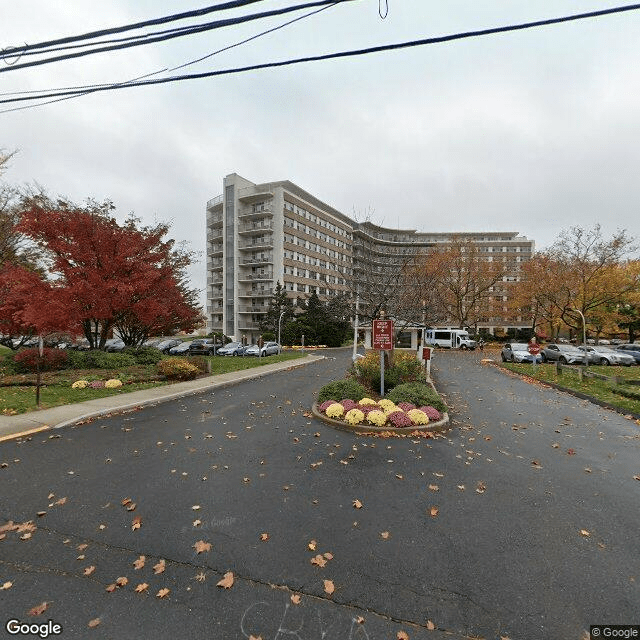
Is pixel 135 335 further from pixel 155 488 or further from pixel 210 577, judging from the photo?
pixel 210 577

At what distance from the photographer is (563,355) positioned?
26.6 meters

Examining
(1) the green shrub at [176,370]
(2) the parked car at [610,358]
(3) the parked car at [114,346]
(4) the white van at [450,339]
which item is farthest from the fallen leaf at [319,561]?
(4) the white van at [450,339]

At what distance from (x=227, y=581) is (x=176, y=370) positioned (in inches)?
544

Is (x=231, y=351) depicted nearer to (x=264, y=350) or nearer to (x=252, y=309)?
(x=264, y=350)

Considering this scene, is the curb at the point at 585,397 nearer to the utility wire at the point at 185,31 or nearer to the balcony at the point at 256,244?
the utility wire at the point at 185,31

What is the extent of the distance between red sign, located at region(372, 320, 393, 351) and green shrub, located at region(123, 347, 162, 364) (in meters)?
13.7

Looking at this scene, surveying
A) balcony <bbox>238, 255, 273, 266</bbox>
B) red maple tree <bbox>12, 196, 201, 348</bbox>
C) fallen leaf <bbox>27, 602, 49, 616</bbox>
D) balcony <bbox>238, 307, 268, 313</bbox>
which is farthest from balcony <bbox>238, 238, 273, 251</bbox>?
fallen leaf <bbox>27, 602, 49, 616</bbox>

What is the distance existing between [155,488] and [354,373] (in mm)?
10114

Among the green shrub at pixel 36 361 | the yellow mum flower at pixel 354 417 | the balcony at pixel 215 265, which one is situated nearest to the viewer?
the yellow mum flower at pixel 354 417

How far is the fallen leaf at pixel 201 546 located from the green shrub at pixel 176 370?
42.6 feet

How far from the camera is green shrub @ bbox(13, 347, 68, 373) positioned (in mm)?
15656

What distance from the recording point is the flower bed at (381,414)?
8414 millimetres

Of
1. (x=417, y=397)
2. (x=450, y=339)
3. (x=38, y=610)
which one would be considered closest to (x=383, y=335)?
(x=417, y=397)

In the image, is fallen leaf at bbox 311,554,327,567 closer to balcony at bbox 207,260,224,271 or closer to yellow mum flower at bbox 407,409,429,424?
yellow mum flower at bbox 407,409,429,424
